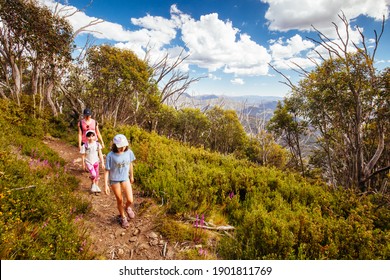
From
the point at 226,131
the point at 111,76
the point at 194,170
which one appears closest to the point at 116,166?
the point at 194,170

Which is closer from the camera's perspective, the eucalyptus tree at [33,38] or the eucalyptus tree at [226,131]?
the eucalyptus tree at [33,38]

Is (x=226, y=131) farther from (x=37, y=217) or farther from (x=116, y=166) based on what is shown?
(x=37, y=217)

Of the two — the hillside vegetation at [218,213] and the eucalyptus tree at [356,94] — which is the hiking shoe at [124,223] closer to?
the hillside vegetation at [218,213]

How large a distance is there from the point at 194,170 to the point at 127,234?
10.5ft

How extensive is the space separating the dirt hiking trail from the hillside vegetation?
0.76ft

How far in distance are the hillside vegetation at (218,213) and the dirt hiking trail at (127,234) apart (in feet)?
0.76

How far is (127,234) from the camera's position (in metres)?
4.08

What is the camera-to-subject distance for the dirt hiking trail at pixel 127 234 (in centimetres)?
363

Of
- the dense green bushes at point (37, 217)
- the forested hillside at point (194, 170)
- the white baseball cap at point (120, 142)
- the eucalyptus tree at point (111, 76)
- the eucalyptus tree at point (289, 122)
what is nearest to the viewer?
the dense green bushes at point (37, 217)

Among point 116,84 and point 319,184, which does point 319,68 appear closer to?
point 319,184

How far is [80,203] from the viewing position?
4.47 metres

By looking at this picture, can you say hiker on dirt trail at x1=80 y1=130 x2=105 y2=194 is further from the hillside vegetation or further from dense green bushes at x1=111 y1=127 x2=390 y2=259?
dense green bushes at x1=111 y1=127 x2=390 y2=259

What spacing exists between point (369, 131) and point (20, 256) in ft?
56.3

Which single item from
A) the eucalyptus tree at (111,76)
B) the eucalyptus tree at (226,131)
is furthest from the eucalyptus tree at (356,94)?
the eucalyptus tree at (226,131)
